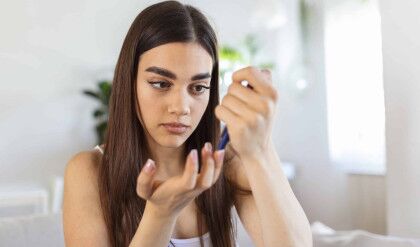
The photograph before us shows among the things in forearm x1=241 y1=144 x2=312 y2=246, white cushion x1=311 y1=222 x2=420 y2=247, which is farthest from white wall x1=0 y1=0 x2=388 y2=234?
forearm x1=241 y1=144 x2=312 y2=246

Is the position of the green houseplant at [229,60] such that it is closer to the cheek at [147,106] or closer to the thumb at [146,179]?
the cheek at [147,106]

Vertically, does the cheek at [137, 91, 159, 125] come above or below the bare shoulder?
above

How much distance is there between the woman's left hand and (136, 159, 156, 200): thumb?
12 centimetres

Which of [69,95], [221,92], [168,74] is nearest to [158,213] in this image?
[168,74]

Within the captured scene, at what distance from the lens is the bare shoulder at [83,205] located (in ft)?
2.91

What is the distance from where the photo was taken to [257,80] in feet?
1.94

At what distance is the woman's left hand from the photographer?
59 centimetres

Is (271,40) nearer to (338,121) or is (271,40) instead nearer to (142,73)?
(338,121)

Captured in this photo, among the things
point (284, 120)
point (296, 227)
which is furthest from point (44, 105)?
point (296, 227)

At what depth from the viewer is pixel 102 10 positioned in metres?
3.14

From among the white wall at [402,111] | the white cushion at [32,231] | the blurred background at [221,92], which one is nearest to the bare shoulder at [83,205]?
the white cushion at [32,231]

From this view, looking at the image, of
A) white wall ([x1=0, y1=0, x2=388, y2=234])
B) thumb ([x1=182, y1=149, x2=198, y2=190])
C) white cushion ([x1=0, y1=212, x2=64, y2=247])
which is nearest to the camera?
thumb ([x1=182, y1=149, x2=198, y2=190])

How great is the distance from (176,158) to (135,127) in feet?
0.60

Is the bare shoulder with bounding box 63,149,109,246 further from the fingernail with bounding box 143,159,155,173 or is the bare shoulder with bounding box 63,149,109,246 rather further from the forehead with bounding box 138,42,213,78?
the fingernail with bounding box 143,159,155,173
